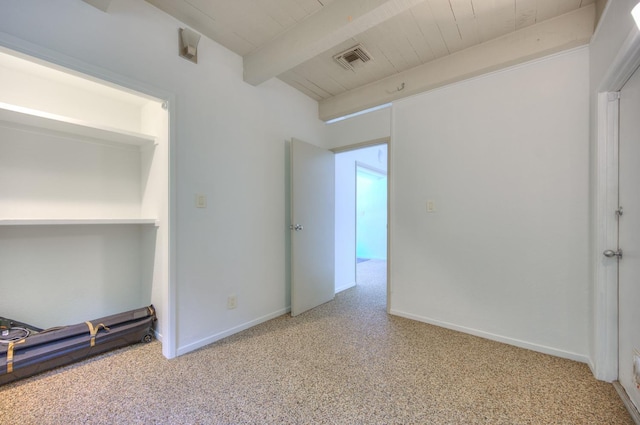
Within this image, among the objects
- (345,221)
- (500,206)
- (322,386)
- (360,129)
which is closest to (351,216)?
(345,221)

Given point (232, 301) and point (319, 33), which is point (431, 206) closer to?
point (319, 33)

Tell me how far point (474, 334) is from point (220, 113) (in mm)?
2998

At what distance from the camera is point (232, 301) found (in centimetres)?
236

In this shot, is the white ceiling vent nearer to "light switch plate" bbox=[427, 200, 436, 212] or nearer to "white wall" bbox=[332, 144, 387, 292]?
"white wall" bbox=[332, 144, 387, 292]

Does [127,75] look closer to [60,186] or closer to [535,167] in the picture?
[60,186]

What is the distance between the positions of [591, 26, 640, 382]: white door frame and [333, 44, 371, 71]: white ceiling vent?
1.65 metres

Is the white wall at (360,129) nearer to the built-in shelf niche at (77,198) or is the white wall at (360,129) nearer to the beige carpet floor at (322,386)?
the built-in shelf niche at (77,198)

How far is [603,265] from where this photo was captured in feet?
5.46

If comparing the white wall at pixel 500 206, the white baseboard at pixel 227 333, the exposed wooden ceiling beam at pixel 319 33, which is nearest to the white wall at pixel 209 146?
the white baseboard at pixel 227 333

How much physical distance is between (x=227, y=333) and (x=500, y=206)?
263 centimetres

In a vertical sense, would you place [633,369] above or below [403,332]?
above

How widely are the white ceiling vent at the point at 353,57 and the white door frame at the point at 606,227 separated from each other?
1.65 m

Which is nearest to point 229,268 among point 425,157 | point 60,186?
point 60,186

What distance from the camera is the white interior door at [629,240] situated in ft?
4.64
